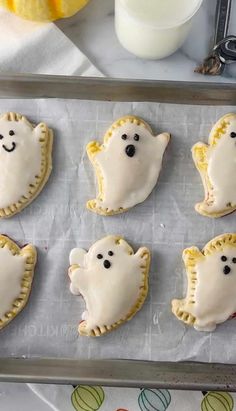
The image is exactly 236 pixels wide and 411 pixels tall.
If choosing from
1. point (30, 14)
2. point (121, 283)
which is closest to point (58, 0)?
point (30, 14)

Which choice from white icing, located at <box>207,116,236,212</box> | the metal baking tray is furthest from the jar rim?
white icing, located at <box>207,116,236,212</box>

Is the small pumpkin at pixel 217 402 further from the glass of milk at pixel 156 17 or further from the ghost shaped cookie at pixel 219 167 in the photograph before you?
the glass of milk at pixel 156 17

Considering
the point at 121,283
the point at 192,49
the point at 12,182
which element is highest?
the point at 192,49

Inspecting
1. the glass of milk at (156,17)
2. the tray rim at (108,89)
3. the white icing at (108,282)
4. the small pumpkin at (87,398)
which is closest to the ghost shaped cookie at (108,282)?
the white icing at (108,282)

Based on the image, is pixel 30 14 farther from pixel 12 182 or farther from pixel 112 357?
pixel 112 357

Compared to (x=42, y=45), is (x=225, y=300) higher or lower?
lower

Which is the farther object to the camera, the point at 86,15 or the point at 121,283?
the point at 86,15

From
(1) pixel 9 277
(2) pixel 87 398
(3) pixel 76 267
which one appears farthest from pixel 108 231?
(2) pixel 87 398
